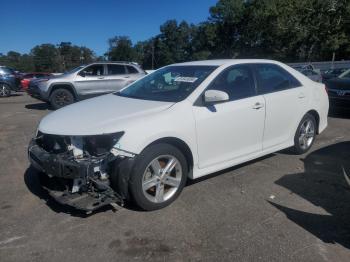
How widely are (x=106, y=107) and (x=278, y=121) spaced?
98.4 inches

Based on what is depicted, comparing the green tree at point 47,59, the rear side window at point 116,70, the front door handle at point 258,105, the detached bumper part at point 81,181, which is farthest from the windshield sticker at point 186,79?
the green tree at point 47,59

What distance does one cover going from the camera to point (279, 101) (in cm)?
544

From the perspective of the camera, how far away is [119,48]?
104188 millimetres

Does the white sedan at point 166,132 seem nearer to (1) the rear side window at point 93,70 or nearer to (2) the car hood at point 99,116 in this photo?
(2) the car hood at point 99,116

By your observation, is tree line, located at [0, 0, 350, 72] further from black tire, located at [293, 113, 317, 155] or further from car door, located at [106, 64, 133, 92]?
black tire, located at [293, 113, 317, 155]

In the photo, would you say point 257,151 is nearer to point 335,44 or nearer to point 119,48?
point 335,44

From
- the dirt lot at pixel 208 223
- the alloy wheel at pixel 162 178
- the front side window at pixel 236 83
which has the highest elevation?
the front side window at pixel 236 83

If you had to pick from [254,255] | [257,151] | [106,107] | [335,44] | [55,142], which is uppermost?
[335,44]

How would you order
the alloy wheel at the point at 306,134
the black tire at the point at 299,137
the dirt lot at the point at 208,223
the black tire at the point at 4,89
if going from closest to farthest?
the dirt lot at the point at 208,223
the black tire at the point at 299,137
the alloy wheel at the point at 306,134
the black tire at the point at 4,89

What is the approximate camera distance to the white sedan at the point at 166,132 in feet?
12.5

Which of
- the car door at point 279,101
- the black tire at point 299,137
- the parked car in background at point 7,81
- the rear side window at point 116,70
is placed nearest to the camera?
the car door at point 279,101

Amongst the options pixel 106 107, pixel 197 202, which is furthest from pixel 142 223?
pixel 106 107

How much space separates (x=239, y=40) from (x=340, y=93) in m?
83.2

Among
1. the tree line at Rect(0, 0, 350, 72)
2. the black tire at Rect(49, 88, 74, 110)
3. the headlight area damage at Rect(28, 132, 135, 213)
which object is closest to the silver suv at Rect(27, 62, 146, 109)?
the black tire at Rect(49, 88, 74, 110)
